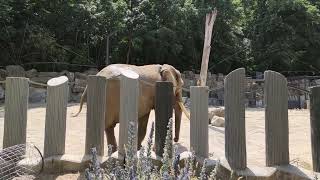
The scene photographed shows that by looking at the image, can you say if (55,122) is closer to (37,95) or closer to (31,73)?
(37,95)

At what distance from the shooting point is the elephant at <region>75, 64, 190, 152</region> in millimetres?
4699

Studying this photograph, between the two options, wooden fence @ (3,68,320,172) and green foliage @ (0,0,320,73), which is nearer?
wooden fence @ (3,68,320,172)

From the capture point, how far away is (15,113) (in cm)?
367

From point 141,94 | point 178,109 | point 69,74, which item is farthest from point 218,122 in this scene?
point 69,74

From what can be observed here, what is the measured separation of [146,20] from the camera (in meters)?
17.0

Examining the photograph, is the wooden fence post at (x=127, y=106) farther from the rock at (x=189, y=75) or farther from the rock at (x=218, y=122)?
the rock at (x=189, y=75)

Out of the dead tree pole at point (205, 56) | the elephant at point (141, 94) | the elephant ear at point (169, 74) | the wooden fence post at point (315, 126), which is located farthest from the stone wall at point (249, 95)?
the wooden fence post at point (315, 126)

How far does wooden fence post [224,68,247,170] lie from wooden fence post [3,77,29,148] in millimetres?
1612

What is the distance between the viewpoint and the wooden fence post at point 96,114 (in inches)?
144

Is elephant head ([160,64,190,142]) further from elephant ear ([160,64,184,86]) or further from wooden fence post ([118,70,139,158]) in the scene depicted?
wooden fence post ([118,70,139,158])

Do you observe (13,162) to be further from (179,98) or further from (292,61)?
(292,61)

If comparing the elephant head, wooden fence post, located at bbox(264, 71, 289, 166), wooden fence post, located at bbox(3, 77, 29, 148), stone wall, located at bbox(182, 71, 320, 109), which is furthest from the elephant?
stone wall, located at bbox(182, 71, 320, 109)

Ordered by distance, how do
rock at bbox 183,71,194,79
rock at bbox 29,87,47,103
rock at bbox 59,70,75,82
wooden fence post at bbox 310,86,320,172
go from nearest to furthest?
wooden fence post at bbox 310,86,320,172
rock at bbox 29,87,47,103
rock at bbox 59,70,75,82
rock at bbox 183,71,194,79

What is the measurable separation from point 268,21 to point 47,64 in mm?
9617
